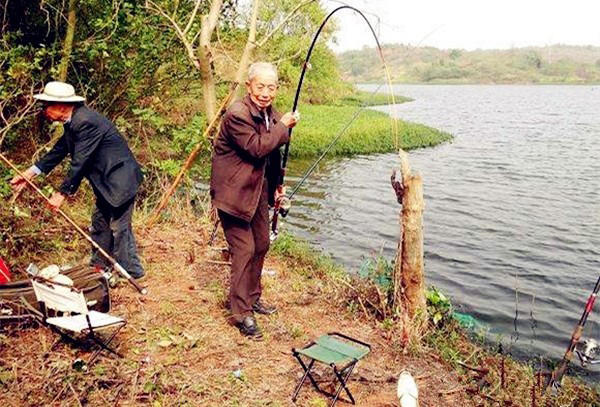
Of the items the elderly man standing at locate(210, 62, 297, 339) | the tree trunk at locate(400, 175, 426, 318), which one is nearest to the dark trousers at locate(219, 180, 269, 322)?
the elderly man standing at locate(210, 62, 297, 339)

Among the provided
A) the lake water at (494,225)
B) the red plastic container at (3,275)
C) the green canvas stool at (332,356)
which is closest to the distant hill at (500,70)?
the lake water at (494,225)

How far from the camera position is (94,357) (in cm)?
411

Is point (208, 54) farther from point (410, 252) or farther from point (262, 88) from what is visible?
point (410, 252)

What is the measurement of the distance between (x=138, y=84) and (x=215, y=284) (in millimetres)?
4440

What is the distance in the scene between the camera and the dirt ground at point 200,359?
12.7 feet

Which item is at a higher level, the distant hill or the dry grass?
the distant hill

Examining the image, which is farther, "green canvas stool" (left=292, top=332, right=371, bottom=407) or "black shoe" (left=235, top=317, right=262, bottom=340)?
"black shoe" (left=235, top=317, right=262, bottom=340)

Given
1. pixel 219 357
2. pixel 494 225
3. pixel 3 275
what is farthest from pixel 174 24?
pixel 494 225

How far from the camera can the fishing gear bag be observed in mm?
4473

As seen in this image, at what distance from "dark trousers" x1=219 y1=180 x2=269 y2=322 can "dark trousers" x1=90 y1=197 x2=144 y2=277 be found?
1.38 metres

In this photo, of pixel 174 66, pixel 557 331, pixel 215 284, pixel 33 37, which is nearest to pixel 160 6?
pixel 174 66

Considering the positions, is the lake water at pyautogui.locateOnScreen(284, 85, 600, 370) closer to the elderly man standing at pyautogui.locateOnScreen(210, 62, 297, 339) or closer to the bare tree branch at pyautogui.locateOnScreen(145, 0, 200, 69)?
the elderly man standing at pyautogui.locateOnScreen(210, 62, 297, 339)

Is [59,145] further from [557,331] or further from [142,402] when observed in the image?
[557,331]

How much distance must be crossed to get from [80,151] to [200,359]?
88.4 inches
